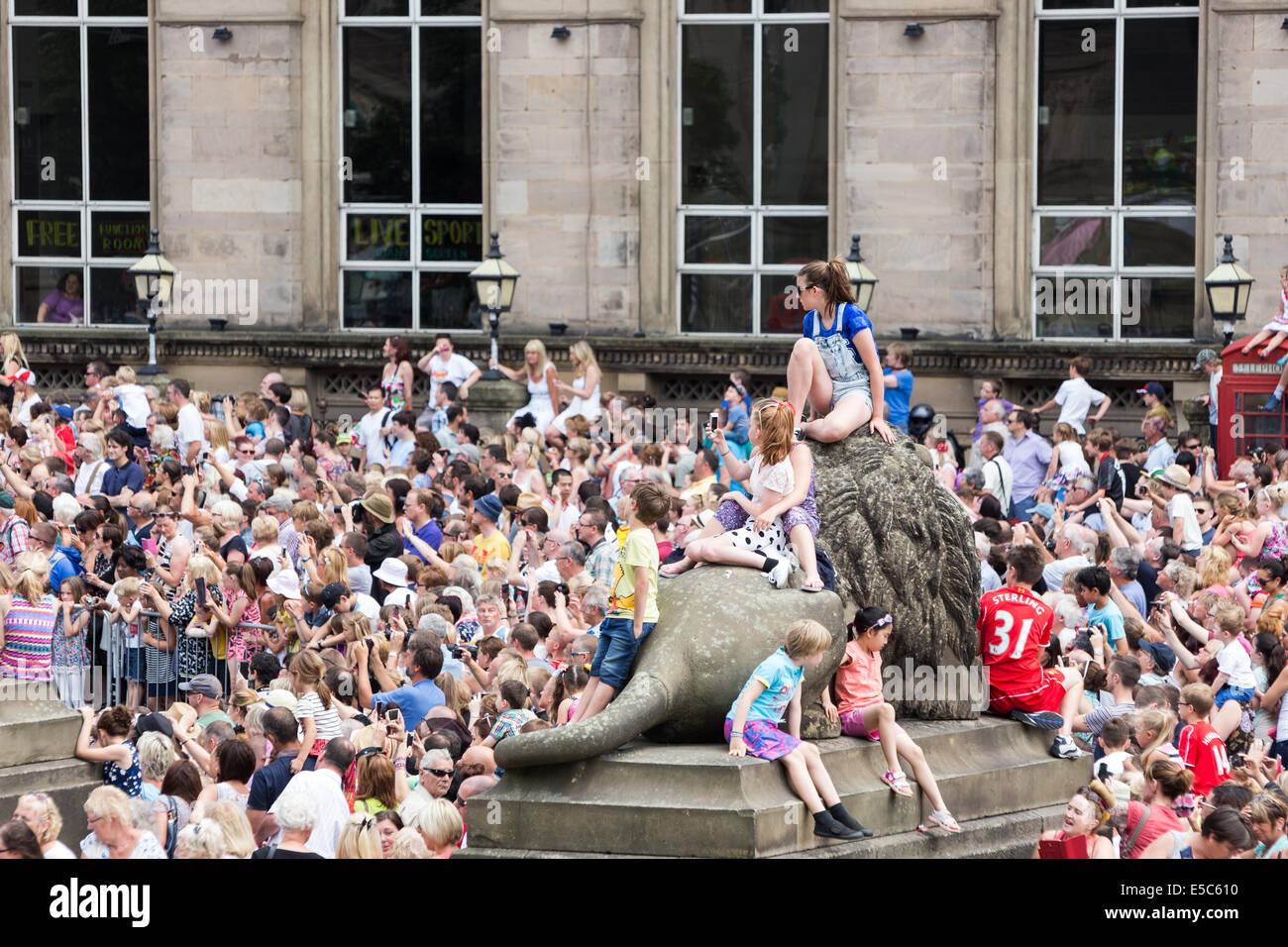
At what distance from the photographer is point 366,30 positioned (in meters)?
26.6

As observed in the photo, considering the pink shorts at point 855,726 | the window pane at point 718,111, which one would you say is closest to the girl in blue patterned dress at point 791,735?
the pink shorts at point 855,726

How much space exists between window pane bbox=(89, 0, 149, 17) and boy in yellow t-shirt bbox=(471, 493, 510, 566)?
12416 millimetres

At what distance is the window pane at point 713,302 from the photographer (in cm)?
2623

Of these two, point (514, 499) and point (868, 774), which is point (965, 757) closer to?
point (868, 774)

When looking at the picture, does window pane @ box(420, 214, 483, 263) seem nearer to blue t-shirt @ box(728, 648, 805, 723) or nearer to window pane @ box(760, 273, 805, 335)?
window pane @ box(760, 273, 805, 335)

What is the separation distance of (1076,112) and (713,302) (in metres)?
4.78

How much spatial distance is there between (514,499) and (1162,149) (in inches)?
427

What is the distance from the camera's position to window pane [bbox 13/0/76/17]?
90.0 ft

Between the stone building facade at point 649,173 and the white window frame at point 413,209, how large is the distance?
0.14ft

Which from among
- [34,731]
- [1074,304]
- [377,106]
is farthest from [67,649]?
[1074,304]

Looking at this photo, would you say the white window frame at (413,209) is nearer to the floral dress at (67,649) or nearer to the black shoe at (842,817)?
the floral dress at (67,649)
